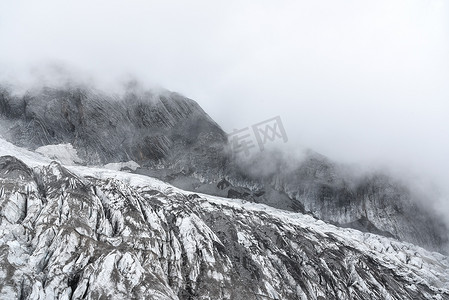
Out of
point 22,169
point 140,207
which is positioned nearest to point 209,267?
point 140,207

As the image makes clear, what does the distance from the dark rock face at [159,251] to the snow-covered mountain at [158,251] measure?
32 cm

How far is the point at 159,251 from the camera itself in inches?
4070

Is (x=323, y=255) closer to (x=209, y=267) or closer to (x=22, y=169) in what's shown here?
(x=209, y=267)

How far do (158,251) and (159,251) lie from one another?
1.63ft

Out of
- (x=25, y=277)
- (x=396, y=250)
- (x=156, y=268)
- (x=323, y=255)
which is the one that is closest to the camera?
(x=25, y=277)

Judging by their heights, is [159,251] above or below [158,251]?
below

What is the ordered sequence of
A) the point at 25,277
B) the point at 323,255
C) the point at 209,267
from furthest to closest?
1. the point at 323,255
2. the point at 209,267
3. the point at 25,277

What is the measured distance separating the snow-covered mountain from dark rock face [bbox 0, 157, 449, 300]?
0.32 metres

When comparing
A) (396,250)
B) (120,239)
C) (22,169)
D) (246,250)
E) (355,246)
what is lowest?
(396,250)

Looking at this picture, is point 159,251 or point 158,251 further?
point 159,251

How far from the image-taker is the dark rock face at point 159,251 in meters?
82.6

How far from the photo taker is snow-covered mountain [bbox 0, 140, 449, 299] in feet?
271

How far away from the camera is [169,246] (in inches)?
4262

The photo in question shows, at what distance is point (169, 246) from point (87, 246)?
2543 cm
